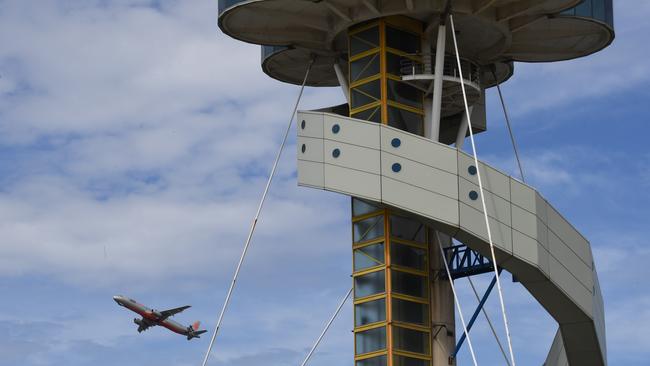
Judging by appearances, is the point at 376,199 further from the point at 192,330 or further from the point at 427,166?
the point at 192,330

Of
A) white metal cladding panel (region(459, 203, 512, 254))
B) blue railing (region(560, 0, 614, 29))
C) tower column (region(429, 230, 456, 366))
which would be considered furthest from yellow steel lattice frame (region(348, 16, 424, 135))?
blue railing (region(560, 0, 614, 29))

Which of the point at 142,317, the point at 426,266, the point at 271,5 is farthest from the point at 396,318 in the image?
the point at 142,317

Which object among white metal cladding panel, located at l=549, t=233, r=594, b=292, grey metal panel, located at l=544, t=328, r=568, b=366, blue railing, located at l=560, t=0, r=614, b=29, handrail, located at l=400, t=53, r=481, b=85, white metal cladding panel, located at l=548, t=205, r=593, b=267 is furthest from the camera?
grey metal panel, located at l=544, t=328, r=568, b=366

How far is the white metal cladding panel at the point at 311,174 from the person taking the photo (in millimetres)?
55594

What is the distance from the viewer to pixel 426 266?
5812cm

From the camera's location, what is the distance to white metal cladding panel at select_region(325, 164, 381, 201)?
55.1m

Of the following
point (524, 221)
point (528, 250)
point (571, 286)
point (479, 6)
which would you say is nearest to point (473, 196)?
point (524, 221)

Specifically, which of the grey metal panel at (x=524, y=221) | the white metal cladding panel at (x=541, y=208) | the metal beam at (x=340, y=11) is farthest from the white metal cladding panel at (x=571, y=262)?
the metal beam at (x=340, y=11)

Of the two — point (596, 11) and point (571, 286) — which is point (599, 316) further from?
point (596, 11)

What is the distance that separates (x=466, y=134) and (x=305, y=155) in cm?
961

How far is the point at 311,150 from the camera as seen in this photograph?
56.1 m

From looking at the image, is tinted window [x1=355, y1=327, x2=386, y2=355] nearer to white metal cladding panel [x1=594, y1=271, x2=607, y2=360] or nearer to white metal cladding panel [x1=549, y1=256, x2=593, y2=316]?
white metal cladding panel [x1=549, y1=256, x2=593, y2=316]

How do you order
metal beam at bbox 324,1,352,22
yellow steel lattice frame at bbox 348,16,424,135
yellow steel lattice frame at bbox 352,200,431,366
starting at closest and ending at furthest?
yellow steel lattice frame at bbox 352,200,431,366 → metal beam at bbox 324,1,352,22 → yellow steel lattice frame at bbox 348,16,424,135

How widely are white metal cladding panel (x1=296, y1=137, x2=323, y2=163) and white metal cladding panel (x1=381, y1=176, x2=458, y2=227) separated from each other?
7.91 ft
